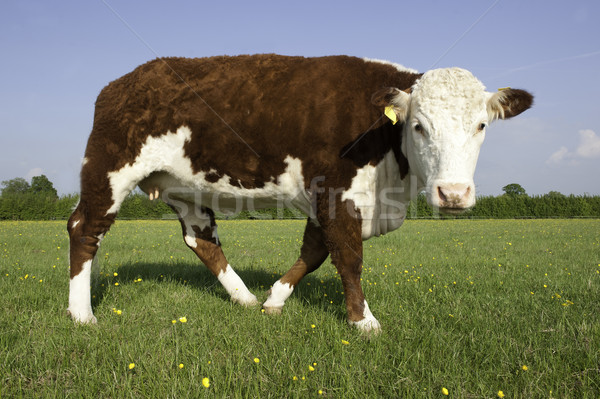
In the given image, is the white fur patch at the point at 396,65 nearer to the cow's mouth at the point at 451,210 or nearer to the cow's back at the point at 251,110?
the cow's back at the point at 251,110

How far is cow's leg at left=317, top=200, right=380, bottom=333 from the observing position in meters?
3.61

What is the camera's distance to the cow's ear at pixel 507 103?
3.53 metres

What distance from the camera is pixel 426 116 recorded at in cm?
329

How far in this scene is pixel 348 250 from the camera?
3613 millimetres


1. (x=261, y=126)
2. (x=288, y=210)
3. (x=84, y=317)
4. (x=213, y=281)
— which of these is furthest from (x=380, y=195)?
(x=288, y=210)

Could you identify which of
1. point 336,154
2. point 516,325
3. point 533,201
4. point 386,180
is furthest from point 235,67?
point 533,201

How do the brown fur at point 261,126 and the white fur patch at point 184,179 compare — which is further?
the white fur patch at point 184,179

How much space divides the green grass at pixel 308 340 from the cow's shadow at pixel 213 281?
37 millimetres

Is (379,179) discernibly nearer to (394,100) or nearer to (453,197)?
(394,100)

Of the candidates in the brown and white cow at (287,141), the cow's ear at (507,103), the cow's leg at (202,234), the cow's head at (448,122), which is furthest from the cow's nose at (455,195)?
the cow's leg at (202,234)

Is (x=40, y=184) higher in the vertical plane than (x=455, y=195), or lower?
higher

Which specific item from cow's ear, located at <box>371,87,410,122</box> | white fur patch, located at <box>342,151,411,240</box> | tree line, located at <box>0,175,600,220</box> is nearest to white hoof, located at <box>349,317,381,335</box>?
white fur patch, located at <box>342,151,411,240</box>

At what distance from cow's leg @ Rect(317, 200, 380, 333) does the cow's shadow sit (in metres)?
0.48

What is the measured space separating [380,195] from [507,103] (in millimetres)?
1377
